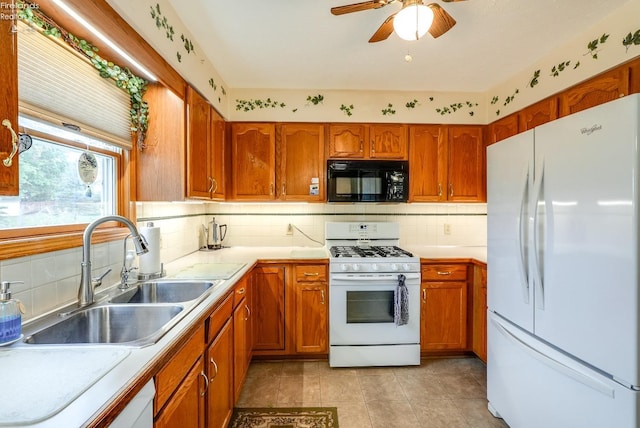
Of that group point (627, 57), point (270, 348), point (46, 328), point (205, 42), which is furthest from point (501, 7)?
point (270, 348)

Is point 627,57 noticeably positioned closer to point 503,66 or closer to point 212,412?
point 503,66

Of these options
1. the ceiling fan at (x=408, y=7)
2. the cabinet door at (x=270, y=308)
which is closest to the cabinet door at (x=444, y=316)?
the cabinet door at (x=270, y=308)

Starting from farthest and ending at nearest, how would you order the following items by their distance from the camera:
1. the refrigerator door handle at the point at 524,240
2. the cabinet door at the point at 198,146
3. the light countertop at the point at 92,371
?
the cabinet door at the point at 198,146 < the refrigerator door handle at the point at 524,240 < the light countertop at the point at 92,371

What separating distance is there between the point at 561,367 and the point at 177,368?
1533 millimetres

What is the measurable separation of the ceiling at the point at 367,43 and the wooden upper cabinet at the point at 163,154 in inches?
19.7

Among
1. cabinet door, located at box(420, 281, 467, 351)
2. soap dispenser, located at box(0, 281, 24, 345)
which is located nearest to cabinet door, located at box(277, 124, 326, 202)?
cabinet door, located at box(420, 281, 467, 351)

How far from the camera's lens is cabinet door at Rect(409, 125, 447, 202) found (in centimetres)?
290

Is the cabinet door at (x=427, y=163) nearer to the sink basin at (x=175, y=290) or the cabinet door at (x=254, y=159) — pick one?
the cabinet door at (x=254, y=159)

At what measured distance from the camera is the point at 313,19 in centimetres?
181

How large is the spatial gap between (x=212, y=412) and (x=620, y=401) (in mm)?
1616

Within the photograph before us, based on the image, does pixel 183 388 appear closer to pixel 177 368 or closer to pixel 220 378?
pixel 177 368

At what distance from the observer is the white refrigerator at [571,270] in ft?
3.48

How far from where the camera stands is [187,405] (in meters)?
1.15

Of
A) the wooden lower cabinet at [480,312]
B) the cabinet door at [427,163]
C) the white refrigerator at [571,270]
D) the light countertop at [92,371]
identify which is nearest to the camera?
the light countertop at [92,371]
